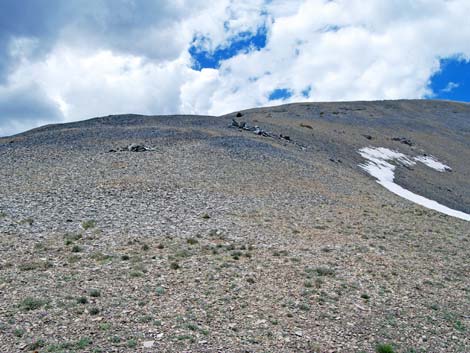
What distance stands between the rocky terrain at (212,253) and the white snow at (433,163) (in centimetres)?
1848

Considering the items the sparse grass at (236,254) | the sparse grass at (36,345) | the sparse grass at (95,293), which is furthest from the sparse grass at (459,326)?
the sparse grass at (36,345)

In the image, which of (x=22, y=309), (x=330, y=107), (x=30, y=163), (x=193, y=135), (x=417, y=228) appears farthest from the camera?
(x=330, y=107)

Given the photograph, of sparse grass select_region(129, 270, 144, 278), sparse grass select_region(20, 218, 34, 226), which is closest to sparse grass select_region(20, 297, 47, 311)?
sparse grass select_region(129, 270, 144, 278)

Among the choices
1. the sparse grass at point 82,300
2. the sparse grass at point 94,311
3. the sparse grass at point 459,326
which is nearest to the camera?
the sparse grass at point 94,311

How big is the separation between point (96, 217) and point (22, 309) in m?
9.14

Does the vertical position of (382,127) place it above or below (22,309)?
above

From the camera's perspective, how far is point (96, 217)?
68.0 ft

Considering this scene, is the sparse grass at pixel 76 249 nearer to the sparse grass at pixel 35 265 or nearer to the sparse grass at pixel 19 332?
the sparse grass at pixel 35 265

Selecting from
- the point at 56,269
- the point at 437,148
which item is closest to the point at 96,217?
the point at 56,269

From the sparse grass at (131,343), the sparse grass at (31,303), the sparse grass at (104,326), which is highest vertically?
the sparse grass at (31,303)

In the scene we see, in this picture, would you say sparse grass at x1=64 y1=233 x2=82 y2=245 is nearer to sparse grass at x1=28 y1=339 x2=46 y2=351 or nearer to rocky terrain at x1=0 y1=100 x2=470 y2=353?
rocky terrain at x1=0 y1=100 x2=470 y2=353

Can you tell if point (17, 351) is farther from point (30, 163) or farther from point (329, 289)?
point (30, 163)

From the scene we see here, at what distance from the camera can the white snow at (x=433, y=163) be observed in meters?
57.4

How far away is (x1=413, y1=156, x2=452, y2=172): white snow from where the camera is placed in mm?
57375
